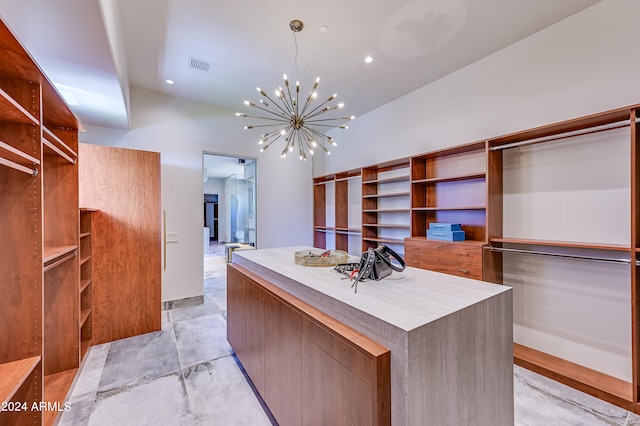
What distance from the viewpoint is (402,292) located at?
1.43 m

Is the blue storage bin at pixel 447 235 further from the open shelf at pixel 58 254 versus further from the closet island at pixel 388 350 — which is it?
the open shelf at pixel 58 254

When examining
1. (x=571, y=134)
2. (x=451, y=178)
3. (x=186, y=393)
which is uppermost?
(x=571, y=134)

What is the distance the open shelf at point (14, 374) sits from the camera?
1.22 meters

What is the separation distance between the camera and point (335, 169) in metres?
5.64

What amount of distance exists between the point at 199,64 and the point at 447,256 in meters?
3.74

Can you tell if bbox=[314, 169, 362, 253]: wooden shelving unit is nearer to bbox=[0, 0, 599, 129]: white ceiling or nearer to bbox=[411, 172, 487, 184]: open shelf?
bbox=[411, 172, 487, 184]: open shelf

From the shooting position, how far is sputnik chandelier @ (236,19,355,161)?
2.62m

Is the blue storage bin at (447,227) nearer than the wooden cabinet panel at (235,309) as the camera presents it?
No

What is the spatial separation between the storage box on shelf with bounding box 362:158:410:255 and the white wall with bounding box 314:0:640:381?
1066 millimetres

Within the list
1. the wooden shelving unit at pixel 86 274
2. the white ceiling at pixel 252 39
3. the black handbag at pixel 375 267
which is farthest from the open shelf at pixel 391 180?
the wooden shelving unit at pixel 86 274

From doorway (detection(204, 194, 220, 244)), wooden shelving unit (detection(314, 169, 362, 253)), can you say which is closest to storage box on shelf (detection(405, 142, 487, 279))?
wooden shelving unit (detection(314, 169, 362, 253))

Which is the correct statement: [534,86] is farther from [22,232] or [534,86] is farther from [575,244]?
[22,232]

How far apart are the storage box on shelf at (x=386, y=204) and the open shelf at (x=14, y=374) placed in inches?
150

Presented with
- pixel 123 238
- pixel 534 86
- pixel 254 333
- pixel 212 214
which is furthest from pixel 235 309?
pixel 212 214
